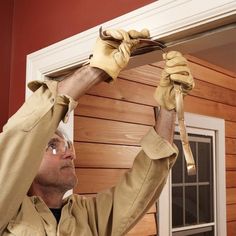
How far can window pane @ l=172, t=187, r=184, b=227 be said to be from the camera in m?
2.75

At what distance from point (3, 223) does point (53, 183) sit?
0.30 meters

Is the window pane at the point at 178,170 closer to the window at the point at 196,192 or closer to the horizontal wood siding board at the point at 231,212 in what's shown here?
the window at the point at 196,192

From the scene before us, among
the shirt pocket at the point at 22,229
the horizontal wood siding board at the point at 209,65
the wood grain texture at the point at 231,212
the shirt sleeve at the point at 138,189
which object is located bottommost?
the wood grain texture at the point at 231,212

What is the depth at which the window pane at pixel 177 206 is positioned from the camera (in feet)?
9.03

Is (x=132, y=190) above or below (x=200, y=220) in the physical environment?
above

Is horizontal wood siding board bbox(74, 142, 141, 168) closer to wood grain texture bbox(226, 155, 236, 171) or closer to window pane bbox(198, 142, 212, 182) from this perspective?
window pane bbox(198, 142, 212, 182)

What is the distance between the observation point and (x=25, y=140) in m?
0.87

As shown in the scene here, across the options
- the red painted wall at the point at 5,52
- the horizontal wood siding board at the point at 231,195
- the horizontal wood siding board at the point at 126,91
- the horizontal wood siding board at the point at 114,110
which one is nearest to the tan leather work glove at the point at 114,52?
the red painted wall at the point at 5,52

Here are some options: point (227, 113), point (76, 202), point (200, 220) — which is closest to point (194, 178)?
point (200, 220)

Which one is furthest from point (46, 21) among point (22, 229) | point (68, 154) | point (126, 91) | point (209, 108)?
point (209, 108)

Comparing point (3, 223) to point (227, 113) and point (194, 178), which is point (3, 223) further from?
point (227, 113)

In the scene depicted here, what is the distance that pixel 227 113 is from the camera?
3346 mm

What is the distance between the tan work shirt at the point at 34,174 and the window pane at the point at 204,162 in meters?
1.95

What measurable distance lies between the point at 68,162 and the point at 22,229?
A: 319 mm
